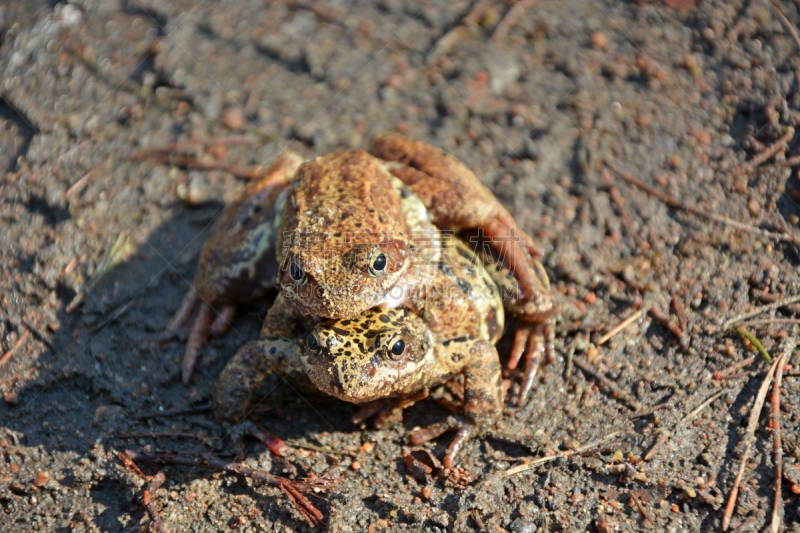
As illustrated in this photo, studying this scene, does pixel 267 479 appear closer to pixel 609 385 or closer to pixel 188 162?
pixel 609 385

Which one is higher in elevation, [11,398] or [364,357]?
[364,357]

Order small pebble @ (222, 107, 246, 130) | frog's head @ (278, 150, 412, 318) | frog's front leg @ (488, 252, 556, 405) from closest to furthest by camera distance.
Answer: frog's head @ (278, 150, 412, 318) < frog's front leg @ (488, 252, 556, 405) < small pebble @ (222, 107, 246, 130)

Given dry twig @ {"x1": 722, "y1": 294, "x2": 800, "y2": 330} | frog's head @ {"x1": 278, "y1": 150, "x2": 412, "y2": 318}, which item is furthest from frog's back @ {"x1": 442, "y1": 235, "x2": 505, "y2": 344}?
dry twig @ {"x1": 722, "y1": 294, "x2": 800, "y2": 330}

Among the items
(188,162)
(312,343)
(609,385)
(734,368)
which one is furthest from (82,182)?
(734,368)

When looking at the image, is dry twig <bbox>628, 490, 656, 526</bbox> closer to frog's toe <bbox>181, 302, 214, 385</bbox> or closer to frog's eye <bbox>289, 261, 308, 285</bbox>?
frog's eye <bbox>289, 261, 308, 285</bbox>

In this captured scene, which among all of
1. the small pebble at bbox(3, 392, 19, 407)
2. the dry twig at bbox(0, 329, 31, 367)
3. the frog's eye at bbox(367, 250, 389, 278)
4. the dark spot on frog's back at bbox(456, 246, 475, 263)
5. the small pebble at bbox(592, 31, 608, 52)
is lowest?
the small pebble at bbox(3, 392, 19, 407)

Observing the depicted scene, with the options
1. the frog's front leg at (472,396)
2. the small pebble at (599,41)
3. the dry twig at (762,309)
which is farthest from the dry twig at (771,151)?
the frog's front leg at (472,396)

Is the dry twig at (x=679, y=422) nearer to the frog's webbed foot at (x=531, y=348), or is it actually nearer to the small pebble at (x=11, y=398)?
the frog's webbed foot at (x=531, y=348)
